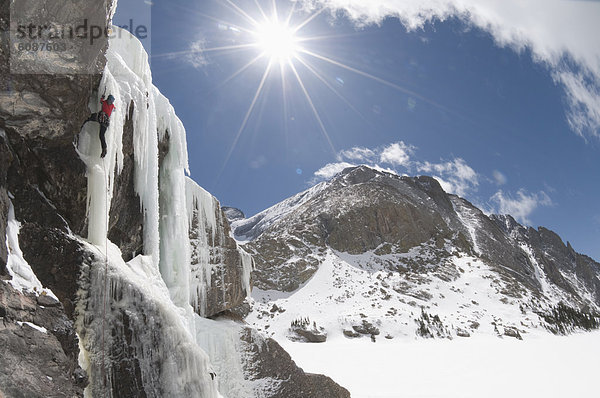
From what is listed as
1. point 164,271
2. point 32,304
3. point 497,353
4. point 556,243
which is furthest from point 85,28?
point 556,243

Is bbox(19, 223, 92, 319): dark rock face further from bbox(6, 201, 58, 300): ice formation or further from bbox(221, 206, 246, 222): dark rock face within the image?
bbox(221, 206, 246, 222): dark rock face

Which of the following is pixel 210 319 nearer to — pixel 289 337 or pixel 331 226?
pixel 289 337

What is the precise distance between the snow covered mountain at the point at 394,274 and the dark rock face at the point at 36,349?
28604 mm

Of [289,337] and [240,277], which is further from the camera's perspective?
[289,337]

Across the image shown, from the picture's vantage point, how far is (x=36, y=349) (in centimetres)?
365

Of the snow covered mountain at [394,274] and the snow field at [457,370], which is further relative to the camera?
the snow covered mountain at [394,274]

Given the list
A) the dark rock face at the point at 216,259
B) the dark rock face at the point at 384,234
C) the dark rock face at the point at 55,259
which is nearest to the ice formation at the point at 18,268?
the dark rock face at the point at 55,259

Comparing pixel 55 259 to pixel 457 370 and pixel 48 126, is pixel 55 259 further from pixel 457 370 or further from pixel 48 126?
pixel 457 370

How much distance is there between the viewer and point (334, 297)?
42.2 metres

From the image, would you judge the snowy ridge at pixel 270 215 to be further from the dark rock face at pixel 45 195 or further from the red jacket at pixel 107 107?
the dark rock face at pixel 45 195

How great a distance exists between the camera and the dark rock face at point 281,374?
9797mm

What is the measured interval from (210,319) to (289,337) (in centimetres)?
2201

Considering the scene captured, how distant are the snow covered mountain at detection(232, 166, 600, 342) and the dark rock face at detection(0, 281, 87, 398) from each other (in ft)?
93.8

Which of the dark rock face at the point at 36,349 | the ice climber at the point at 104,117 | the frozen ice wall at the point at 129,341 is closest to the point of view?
the dark rock face at the point at 36,349
